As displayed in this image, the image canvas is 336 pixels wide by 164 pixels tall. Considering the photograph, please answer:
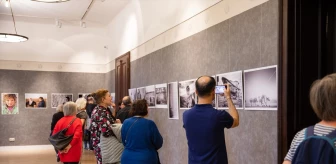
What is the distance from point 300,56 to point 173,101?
11.9ft

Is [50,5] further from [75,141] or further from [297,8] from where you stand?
[297,8]

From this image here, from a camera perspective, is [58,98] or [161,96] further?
[58,98]

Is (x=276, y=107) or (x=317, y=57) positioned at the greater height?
(x=317, y=57)

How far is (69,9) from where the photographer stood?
11797mm

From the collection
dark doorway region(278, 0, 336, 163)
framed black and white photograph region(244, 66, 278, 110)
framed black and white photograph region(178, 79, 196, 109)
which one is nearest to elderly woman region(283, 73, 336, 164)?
dark doorway region(278, 0, 336, 163)

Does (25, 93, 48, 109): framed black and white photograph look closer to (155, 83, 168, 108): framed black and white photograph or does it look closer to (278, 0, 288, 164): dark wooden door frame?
(155, 83, 168, 108): framed black and white photograph

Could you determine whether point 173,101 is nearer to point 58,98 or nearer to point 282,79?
point 282,79

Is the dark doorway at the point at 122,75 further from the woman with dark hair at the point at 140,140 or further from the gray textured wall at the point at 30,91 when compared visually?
the woman with dark hair at the point at 140,140

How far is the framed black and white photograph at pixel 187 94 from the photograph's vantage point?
Answer: 6.17 metres

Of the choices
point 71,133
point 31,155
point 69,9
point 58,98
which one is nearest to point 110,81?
point 58,98

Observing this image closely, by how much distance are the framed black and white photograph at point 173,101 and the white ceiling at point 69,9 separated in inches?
178

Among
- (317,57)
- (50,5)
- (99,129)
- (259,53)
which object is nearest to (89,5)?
(50,5)

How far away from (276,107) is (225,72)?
1.25 meters

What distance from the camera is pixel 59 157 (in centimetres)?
601
